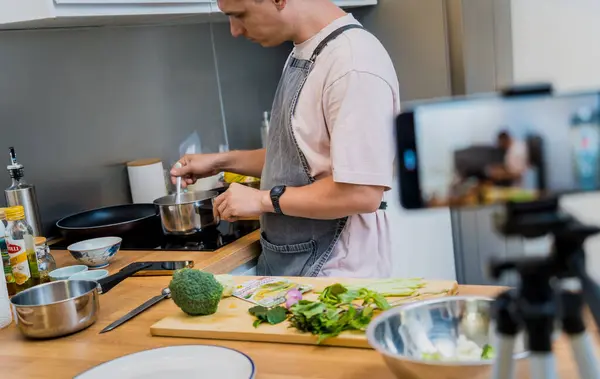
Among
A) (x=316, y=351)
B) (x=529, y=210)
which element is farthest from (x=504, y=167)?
(x=316, y=351)

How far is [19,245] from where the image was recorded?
1.63 metres

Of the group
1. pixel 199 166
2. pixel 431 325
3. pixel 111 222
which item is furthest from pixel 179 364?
pixel 111 222

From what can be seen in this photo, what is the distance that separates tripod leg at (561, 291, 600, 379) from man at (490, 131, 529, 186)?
12 cm

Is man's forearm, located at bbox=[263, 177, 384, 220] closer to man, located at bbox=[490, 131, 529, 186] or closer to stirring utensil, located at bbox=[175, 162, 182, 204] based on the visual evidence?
stirring utensil, located at bbox=[175, 162, 182, 204]

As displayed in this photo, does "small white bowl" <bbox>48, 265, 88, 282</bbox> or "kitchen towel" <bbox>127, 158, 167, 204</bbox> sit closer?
"small white bowl" <bbox>48, 265, 88, 282</bbox>

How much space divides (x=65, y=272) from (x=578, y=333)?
136cm

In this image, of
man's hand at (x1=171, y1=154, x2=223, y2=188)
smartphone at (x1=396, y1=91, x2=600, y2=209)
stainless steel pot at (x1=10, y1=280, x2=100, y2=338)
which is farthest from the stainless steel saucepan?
smartphone at (x1=396, y1=91, x2=600, y2=209)

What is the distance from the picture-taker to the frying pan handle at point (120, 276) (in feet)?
5.47

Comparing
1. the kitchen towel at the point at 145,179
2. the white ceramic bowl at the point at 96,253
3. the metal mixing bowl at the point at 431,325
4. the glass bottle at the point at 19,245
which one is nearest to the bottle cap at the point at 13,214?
the glass bottle at the point at 19,245

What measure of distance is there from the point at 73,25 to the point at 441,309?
157 centimetres

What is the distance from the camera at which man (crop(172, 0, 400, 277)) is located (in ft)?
5.24

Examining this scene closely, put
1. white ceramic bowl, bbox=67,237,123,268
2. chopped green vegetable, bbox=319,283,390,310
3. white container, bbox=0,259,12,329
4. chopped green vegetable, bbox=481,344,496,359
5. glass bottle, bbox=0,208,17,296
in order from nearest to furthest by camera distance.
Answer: chopped green vegetable, bbox=481,344,496,359 < chopped green vegetable, bbox=319,283,390,310 < white container, bbox=0,259,12,329 < glass bottle, bbox=0,208,17,296 < white ceramic bowl, bbox=67,237,123,268

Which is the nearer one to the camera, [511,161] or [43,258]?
[511,161]

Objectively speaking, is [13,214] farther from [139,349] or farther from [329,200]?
[329,200]
